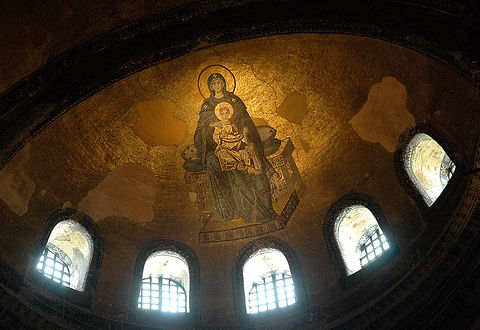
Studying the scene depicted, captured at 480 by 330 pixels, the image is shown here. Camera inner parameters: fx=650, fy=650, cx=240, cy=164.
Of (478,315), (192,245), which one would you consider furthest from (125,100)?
(478,315)

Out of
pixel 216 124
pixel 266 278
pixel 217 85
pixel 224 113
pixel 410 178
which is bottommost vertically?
pixel 266 278

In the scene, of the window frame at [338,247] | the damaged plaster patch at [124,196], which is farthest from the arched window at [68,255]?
the window frame at [338,247]

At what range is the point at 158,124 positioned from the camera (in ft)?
→ 50.3

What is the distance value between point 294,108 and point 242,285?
4291 millimetres

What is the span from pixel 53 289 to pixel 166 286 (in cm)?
269

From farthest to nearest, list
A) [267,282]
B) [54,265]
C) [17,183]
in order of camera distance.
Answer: [267,282] < [54,265] < [17,183]

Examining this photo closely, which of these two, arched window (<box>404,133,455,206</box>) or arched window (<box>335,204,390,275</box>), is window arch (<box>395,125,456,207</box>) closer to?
arched window (<box>404,133,455,206</box>)

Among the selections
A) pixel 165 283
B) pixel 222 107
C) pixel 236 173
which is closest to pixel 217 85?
pixel 222 107

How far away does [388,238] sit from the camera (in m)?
13.4

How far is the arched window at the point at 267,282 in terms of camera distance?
14.1m

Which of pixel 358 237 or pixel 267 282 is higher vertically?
pixel 358 237

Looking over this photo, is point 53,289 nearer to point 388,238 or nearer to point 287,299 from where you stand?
point 287,299

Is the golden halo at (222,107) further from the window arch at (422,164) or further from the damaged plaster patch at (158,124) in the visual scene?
the window arch at (422,164)

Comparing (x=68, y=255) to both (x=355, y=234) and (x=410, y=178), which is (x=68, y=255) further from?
(x=410, y=178)
